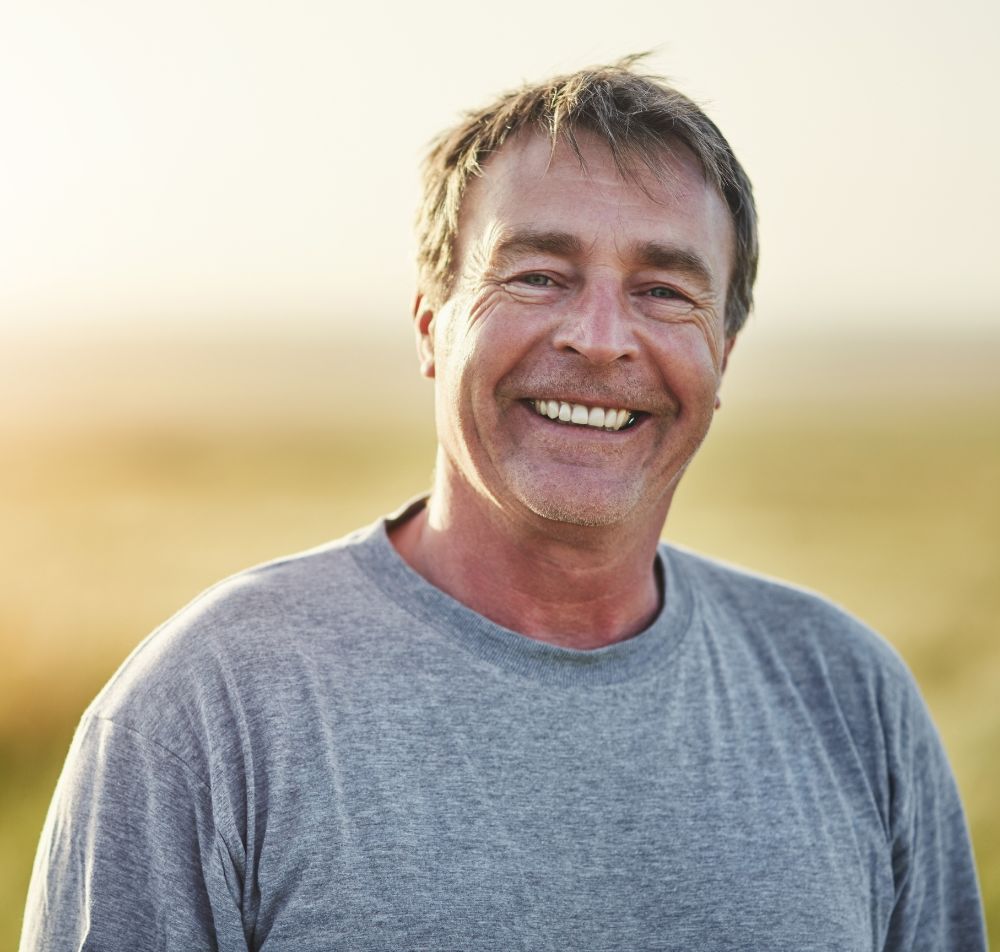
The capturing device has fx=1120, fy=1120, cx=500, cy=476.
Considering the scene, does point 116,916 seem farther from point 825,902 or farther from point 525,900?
point 825,902

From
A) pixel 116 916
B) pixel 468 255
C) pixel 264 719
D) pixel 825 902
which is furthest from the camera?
pixel 468 255

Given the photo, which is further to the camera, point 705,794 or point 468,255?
point 468,255

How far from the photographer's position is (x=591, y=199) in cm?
212

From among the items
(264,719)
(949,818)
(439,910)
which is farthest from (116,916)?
Result: (949,818)

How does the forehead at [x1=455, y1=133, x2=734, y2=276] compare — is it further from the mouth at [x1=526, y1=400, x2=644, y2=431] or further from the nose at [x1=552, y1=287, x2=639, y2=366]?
the mouth at [x1=526, y1=400, x2=644, y2=431]

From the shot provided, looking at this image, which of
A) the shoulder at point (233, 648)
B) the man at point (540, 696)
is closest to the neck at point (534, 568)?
the man at point (540, 696)

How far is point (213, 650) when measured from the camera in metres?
2.00

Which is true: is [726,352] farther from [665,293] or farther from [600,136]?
[600,136]

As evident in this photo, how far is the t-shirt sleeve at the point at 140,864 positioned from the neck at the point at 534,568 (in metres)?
0.65

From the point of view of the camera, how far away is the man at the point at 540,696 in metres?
1.85

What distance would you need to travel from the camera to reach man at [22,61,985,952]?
6.07 ft

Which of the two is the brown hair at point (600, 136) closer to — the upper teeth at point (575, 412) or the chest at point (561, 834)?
the upper teeth at point (575, 412)

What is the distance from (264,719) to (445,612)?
1.32 ft

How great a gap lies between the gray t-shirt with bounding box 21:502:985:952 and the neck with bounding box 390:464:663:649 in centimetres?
9
